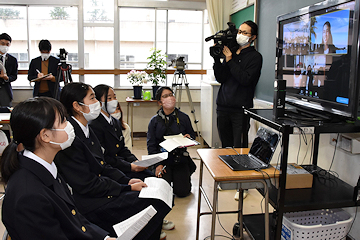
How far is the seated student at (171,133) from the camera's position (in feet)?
9.62

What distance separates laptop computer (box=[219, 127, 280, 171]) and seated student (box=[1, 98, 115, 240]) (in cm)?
89

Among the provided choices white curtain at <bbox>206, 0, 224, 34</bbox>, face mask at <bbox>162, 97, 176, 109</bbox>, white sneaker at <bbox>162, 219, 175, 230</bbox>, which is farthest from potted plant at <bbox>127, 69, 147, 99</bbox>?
white sneaker at <bbox>162, 219, 175, 230</bbox>

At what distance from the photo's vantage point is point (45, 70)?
4.41 metres

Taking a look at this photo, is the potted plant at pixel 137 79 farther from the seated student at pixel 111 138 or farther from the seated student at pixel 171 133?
the seated student at pixel 111 138

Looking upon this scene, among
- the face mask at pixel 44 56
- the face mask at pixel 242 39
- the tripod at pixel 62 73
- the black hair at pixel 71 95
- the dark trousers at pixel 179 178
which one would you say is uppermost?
the face mask at pixel 242 39

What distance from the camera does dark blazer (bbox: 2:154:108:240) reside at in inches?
40.8

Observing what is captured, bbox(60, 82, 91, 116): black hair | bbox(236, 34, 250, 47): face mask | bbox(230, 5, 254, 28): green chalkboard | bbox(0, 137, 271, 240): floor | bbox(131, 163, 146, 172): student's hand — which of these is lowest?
bbox(0, 137, 271, 240): floor

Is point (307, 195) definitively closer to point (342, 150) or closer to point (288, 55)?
point (342, 150)

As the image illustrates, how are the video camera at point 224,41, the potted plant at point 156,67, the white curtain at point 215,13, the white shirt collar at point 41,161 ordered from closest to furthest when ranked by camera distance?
the white shirt collar at point 41,161
the video camera at point 224,41
the white curtain at point 215,13
the potted plant at point 156,67

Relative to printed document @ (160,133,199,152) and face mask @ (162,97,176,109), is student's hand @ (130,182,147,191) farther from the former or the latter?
face mask @ (162,97,176,109)

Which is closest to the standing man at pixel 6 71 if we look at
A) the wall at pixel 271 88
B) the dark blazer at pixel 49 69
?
the dark blazer at pixel 49 69

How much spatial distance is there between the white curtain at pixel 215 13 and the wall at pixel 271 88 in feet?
3.99

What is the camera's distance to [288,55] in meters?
2.09

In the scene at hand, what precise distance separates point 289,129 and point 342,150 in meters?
0.91
